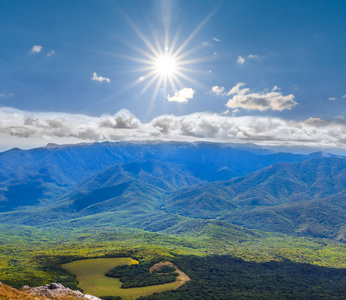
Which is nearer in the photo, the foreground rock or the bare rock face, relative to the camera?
the foreground rock

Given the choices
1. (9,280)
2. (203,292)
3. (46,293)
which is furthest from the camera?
(203,292)

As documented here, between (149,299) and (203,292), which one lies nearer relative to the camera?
(149,299)

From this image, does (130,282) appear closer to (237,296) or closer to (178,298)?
(178,298)

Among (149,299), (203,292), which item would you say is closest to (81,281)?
(149,299)

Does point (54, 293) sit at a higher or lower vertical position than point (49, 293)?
lower

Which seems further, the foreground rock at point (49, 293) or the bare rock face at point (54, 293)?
the bare rock face at point (54, 293)

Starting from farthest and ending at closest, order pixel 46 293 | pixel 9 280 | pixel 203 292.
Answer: pixel 203 292 < pixel 9 280 < pixel 46 293

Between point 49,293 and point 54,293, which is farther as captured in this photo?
point 54,293

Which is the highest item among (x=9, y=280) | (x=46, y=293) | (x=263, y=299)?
(x=46, y=293)

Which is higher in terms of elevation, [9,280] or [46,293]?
[46,293]

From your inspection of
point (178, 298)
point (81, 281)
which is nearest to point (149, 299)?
point (178, 298)
